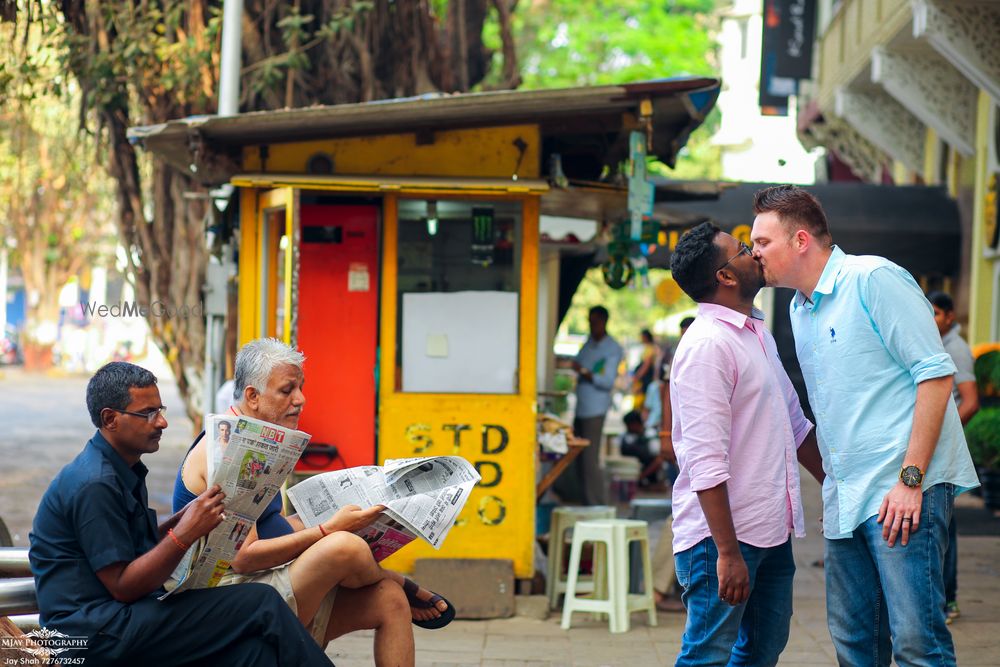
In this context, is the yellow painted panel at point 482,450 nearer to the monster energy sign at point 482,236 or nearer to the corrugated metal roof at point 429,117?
the monster energy sign at point 482,236

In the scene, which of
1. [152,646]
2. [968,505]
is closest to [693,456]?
[152,646]

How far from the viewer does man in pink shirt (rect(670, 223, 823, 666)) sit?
3545 mm

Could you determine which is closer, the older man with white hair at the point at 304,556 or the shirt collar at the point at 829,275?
the shirt collar at the point at 829,275

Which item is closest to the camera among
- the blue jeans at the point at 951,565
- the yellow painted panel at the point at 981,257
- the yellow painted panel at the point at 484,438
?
the blue jeans at the point at 951,565

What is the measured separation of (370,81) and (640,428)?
4.82 meters

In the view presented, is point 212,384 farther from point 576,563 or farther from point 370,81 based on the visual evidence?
point 576,563

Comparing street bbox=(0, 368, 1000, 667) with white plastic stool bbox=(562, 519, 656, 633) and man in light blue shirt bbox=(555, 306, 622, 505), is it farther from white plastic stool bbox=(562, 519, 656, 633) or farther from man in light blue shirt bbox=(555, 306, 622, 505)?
man in light blue shirt bbox=(555, 306, 622, 505)

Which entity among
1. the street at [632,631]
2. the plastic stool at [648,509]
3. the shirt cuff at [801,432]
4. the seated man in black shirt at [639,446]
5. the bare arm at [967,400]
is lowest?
the street at [632,631]

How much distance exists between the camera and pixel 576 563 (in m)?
6.91

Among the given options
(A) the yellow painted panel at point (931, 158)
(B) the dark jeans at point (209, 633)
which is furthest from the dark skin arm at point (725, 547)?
(A) the yellow painted panel at point (931, 158)

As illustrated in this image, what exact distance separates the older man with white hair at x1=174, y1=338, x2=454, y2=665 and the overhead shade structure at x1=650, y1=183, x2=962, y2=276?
10141 mm

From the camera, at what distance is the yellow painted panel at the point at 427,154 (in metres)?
7.24

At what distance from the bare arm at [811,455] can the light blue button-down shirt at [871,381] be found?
0.93 ft

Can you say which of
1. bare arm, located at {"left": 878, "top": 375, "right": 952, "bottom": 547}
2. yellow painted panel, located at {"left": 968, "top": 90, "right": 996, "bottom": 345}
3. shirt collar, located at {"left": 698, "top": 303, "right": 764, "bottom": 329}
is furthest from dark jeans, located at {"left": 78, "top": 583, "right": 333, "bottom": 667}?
yellow painted panel, located at {"left": 968, "top": 90, "right": 996, "bottom": 345}
